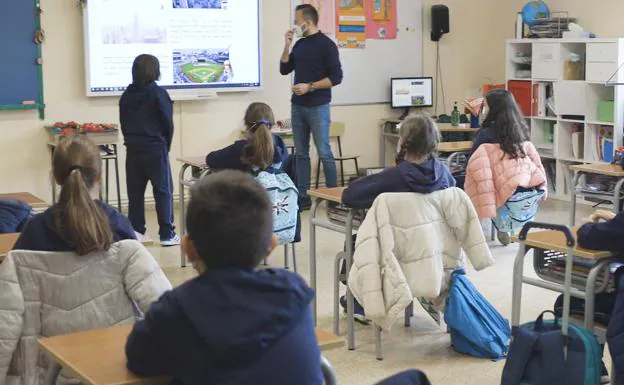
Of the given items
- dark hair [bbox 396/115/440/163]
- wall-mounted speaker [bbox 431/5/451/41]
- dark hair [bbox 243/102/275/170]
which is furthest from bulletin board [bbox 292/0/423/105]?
dark hair [bbox 396/115/440/163]

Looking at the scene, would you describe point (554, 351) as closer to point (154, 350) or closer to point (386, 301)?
point (386, 301)

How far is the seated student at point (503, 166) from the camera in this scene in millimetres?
5977

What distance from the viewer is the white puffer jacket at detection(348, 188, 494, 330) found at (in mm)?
3973

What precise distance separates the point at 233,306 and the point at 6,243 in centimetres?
180

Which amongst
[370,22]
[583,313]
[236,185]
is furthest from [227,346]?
[370,22]

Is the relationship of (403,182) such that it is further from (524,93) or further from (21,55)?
(524,93)

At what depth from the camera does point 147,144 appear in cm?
631

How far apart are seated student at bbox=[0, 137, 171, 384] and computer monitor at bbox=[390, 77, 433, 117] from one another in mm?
6676

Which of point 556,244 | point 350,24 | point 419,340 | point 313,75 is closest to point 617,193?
point 419,340

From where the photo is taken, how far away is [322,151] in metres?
7.47

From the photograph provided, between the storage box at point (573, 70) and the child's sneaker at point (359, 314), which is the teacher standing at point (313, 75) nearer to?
the storage box at point (573, 70)

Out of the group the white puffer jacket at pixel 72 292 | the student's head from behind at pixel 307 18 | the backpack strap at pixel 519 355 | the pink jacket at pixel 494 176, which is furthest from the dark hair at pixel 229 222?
the student's head from behind at pixel 307 18

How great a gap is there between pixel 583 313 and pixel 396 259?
2.67 feet

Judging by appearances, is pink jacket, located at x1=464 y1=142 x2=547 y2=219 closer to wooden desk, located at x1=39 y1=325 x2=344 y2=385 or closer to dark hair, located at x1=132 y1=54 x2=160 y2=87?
dark hair, located at x1=132 y1=54 x2=160 y2=87
